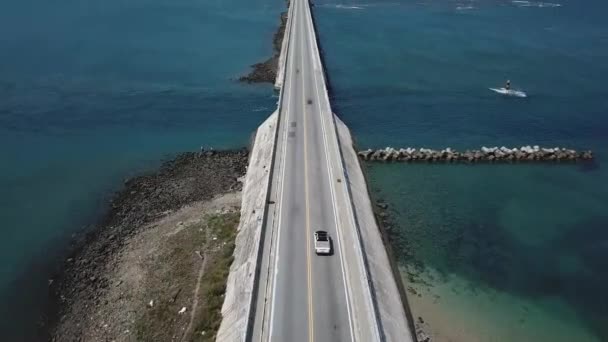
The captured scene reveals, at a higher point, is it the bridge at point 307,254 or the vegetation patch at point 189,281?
the bridge at point 307,254

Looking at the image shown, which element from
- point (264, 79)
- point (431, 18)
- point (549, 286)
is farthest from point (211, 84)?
point (431, 18)

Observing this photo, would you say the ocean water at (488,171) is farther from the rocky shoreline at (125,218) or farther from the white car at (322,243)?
the rocky shoreline at (125,218)

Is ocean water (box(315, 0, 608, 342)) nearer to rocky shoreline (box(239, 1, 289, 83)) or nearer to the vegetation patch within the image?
rocky shoreline (box(239, 1, 289, 83))

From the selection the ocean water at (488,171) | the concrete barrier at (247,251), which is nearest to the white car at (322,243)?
the concrete barrier at (247,251)

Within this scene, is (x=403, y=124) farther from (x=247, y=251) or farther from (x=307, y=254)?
(x=307, y=254)

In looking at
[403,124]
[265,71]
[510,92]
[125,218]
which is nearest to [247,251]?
[125,218]

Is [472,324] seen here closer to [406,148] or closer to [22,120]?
[406,148]

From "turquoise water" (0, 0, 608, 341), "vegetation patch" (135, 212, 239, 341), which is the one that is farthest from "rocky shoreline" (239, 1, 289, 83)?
"vegetation patch" (135, 212, 239, 341)
